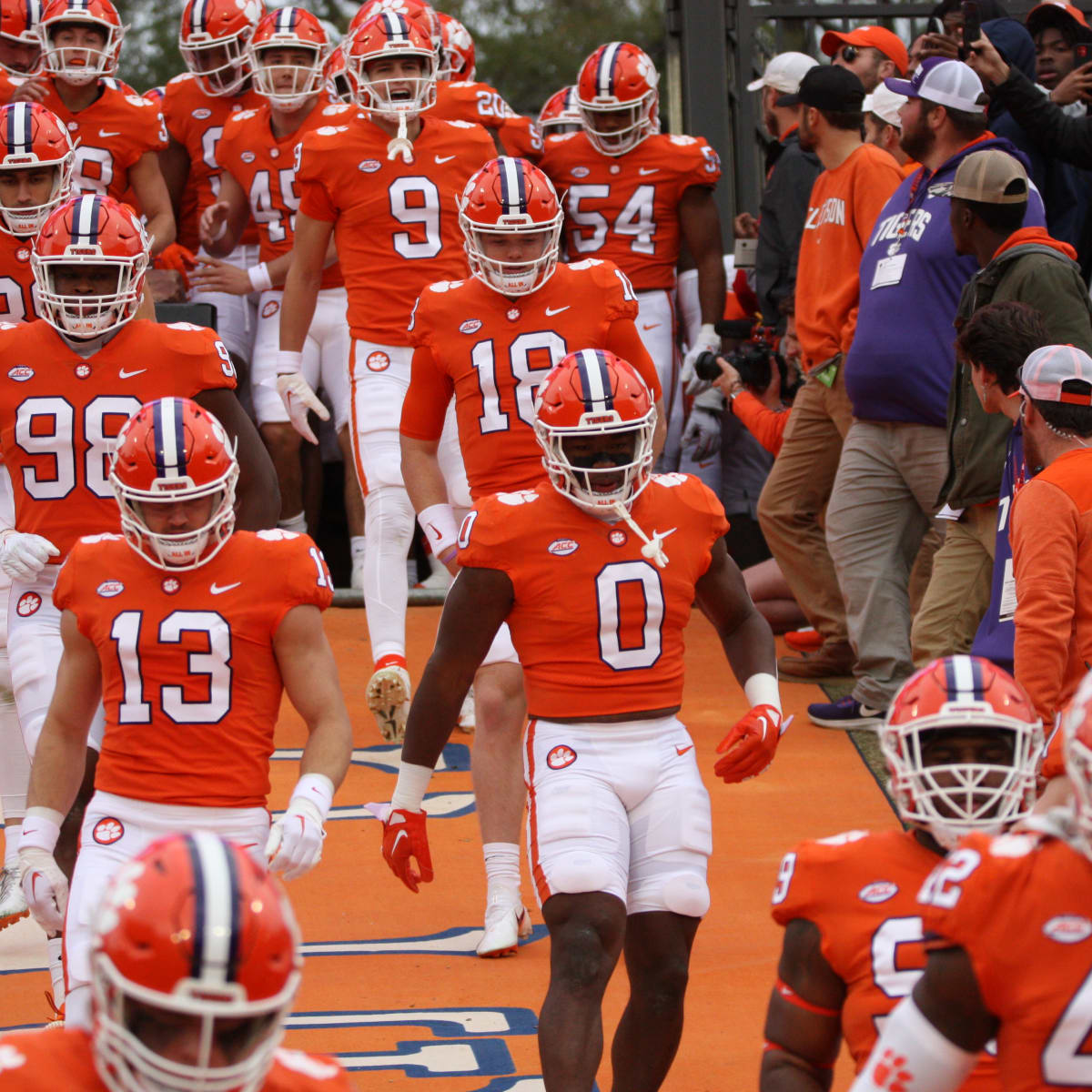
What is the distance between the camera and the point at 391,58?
6.23m

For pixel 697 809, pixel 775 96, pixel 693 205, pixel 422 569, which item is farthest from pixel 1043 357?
pixel 422 569

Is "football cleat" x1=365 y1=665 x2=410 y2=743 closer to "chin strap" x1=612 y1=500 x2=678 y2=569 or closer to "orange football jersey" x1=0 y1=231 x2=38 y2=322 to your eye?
"orange football jersey" x1=0 y1=231 x2=38 y2=322

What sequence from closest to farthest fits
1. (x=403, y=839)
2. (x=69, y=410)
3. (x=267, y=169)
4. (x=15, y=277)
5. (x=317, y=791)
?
(x=317, y=791)
(x=403, y=839)
(x=69, y=410)
(x=15, y=277)
(x=267, y=169)

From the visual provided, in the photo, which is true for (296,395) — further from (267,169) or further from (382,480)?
(267,169)

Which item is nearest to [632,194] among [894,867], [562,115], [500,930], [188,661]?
[562,115]

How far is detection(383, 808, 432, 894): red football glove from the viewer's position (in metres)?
4.05

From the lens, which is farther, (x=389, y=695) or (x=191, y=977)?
(x=389, y=695)

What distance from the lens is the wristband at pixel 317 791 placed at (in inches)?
142

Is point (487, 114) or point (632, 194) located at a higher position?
point (487, 114)

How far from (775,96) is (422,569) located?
2847mm

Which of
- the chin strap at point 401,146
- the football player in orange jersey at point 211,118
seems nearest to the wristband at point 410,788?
the chin strap at point 401,146

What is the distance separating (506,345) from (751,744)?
158cm

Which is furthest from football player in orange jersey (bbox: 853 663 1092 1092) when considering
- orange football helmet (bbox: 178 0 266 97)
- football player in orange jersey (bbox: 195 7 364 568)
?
orange football helmet (bbox: 178 0 266 97)

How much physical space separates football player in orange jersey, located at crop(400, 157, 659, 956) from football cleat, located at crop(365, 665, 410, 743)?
0.64 meters
